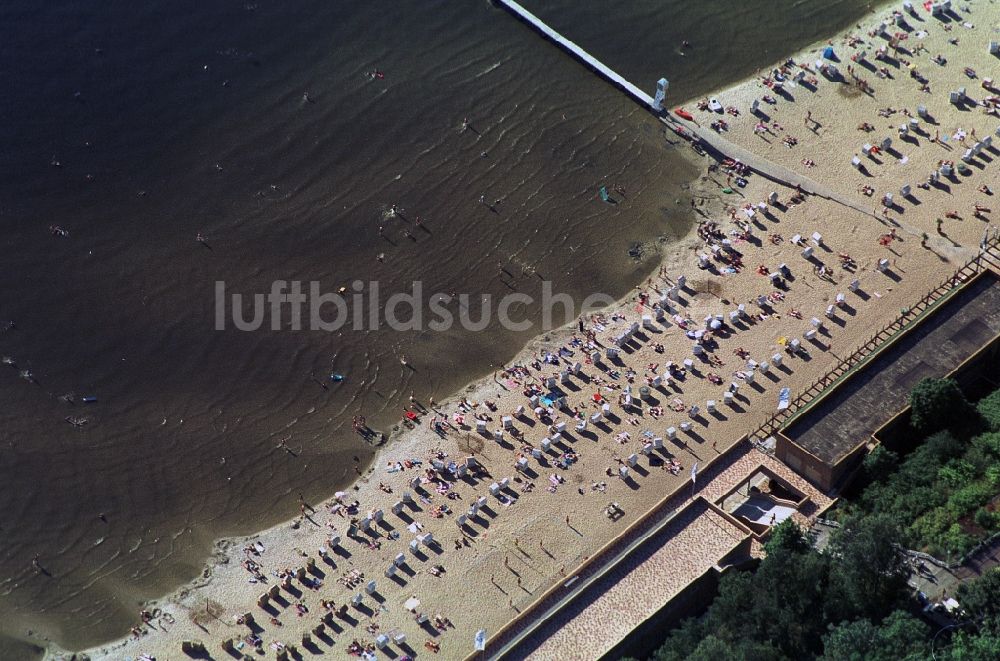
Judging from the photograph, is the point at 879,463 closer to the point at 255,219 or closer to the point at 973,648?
the point at 973,648

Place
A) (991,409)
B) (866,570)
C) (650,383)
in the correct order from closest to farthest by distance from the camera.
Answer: (866,570)
(991,409)
(650,383)

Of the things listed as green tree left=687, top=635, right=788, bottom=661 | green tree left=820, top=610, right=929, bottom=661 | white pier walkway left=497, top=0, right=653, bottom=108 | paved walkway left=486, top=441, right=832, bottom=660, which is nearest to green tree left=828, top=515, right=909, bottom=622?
green tree left=820, top=610, right=929, bottom=661

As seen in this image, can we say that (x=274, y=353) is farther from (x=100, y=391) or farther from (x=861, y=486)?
(x=861, y=486)

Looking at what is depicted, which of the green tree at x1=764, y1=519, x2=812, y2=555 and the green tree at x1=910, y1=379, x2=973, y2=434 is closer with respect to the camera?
the green tree at x1=764, y1=519, x2=812, y2=555

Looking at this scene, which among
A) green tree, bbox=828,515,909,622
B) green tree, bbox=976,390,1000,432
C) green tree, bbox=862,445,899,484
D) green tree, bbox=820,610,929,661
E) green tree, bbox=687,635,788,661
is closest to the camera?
green tree, bbox=820,610,929,661

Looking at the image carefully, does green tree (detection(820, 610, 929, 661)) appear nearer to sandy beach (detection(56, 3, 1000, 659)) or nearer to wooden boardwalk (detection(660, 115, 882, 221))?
sandy beach (detection(56, 3, 1000, 659))

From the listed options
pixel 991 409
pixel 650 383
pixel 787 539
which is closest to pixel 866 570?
pixel 787 539
